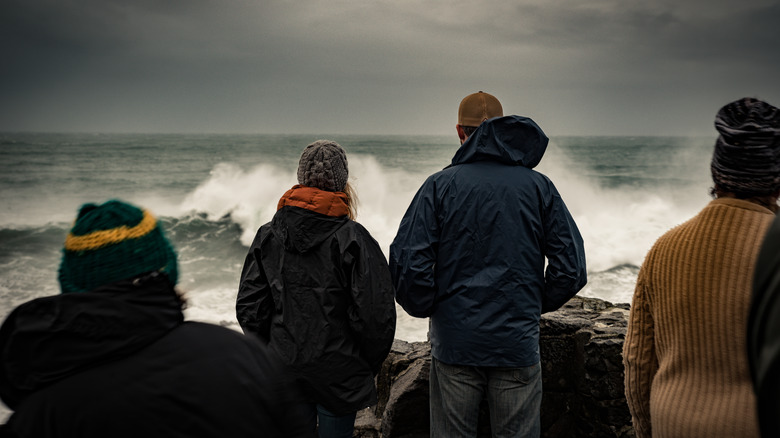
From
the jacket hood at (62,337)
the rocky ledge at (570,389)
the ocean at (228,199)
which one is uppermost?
the jacket hood at (62,337)

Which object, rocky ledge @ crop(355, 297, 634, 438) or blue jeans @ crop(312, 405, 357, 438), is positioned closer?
blue jeans @ crop(312, 405, 357, 438)

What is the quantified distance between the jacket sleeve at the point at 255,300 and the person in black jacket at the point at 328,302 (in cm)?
6

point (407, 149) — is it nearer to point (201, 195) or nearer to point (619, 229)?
point (201, 195)

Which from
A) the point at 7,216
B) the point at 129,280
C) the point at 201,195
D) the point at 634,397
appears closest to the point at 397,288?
the point at 634,397

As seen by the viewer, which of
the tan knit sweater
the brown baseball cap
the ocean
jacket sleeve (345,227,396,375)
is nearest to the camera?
the tan knit sweater

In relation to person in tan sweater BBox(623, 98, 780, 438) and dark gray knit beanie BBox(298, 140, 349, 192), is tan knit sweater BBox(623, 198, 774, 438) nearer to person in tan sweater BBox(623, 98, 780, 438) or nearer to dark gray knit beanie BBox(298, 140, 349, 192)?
person in tan sweater BBox(623, 98, 780, 438)

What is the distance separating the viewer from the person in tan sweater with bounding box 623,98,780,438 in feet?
4.61

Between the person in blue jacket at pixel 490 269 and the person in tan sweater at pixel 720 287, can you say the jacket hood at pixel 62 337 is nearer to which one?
the person in tan sweater at pixel 720 287

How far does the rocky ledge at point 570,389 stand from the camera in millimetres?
3168

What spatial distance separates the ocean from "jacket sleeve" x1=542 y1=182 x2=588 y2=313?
1716 millimetres

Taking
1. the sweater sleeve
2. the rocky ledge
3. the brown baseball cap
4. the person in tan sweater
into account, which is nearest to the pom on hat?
the person in tan sweater

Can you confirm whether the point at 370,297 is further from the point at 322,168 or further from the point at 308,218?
the point at 322,168

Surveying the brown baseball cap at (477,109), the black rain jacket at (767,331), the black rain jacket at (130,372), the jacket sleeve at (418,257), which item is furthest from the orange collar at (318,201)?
the black rain jacket at (767,331)

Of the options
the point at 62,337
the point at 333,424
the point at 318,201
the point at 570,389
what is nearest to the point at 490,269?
the point at 318,201
